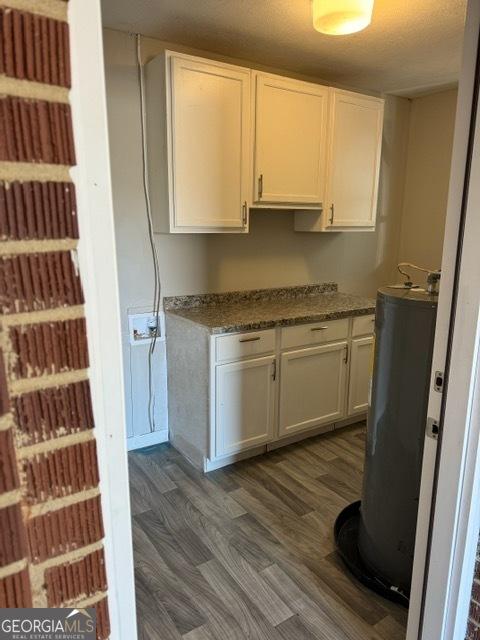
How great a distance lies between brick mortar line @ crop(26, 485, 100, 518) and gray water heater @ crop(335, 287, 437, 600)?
1.30m

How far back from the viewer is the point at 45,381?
1.45 ft

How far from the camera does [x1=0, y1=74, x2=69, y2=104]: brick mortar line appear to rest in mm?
383

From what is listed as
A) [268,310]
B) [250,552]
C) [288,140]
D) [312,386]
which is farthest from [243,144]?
[250,552]

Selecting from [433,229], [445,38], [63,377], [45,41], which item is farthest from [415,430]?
[433,229]

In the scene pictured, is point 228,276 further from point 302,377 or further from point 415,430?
point 415,430

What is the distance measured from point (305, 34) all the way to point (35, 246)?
248 cm

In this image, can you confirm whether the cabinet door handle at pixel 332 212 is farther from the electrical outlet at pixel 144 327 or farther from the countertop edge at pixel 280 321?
the electrical outlet at pixel 144 327

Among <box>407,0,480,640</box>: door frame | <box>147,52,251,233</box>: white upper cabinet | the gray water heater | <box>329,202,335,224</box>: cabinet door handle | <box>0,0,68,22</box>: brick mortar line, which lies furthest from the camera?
<box>329,202,335,224</box>: cabinet door handle

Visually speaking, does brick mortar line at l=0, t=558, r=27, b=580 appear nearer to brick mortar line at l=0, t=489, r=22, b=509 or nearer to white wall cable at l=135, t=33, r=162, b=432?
brick mortar line at l=0, t=489, r=22, b=509

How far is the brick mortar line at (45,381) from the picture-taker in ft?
1.40

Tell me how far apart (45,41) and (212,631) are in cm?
183

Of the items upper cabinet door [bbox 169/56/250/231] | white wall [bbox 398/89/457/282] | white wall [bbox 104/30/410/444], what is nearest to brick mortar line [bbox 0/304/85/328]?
upper cabinet door [bbox 169/56/250/231]

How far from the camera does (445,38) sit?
93.3 inches

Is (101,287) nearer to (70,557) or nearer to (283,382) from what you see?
(70,557)
